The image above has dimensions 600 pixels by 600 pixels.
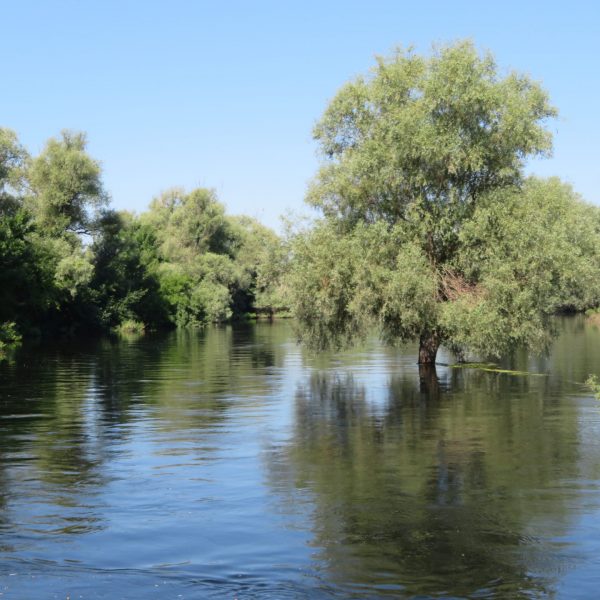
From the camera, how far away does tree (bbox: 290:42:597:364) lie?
3788cm

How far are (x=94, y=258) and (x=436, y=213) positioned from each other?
52.1 m

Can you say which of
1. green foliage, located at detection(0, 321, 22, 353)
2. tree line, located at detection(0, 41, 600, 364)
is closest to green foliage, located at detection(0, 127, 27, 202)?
green foliage, located at detection(0, 321, 22, 353)

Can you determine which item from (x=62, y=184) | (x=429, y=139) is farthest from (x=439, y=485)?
(x=62, y=184)

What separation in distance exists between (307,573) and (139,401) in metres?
21.9

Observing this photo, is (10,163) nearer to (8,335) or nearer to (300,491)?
(8,335)

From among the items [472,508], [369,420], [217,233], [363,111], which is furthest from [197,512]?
[217,233]

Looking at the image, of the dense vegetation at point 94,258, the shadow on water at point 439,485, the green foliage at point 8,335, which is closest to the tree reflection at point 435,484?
the shadow on water at point 439,485

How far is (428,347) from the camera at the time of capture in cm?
4575

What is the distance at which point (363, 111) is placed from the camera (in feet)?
134

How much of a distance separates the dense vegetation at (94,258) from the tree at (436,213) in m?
4.13

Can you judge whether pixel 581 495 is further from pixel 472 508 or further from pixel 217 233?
pixel 217 233

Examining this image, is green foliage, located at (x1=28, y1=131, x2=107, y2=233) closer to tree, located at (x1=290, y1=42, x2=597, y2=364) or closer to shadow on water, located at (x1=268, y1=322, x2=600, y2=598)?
tree, located at (x1=290, y1=42, x2=597, y2=364)

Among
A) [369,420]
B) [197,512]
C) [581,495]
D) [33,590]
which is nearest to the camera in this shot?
[33,590]

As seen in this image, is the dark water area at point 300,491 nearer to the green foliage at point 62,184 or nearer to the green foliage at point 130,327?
the green foliage at point 62,184
